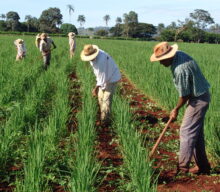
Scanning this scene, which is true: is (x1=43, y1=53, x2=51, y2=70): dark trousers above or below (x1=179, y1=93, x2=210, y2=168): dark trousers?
above

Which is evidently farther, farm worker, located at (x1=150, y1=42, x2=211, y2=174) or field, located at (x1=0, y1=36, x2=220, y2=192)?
farm worker, located at (x1=150, y1=42, x2=211, y2=174)

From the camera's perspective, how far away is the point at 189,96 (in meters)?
2.94

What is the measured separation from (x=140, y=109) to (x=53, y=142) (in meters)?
2.59

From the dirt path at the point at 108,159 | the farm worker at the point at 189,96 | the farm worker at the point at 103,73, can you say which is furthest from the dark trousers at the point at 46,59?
the farm worker at the point at 189,96

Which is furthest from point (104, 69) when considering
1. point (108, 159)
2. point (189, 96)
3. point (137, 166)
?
point (137, 166)

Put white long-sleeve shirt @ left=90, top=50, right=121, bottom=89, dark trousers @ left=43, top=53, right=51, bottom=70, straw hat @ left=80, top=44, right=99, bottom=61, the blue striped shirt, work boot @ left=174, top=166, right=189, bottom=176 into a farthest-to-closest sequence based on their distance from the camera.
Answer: dark trousers @ left=43, top=53, right=51, bottom=70 < white long-sleeve shirt @ left=90, top=50, right=121, bottom=89 < straw hat @ left=80, top=44, right=99, bottom=61 < work boot @ left=174, top=166, right=189, bottom=176 < the blue striped shirt

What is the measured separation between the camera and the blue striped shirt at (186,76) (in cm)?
280

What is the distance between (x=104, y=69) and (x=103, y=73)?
0.06m

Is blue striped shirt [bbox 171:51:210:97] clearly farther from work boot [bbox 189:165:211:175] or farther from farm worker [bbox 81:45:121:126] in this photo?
farm worker [bbox 81:45:121:126]

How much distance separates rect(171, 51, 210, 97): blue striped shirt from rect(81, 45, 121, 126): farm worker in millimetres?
1431

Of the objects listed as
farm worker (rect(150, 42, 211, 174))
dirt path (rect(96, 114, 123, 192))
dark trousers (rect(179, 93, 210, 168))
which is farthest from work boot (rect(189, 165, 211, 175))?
dirt path (rect(96, 114, 123, 192))

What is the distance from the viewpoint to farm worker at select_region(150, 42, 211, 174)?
282 cm

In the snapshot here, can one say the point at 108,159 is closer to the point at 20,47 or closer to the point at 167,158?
the point at 167,158

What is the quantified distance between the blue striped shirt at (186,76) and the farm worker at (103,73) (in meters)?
1.43
